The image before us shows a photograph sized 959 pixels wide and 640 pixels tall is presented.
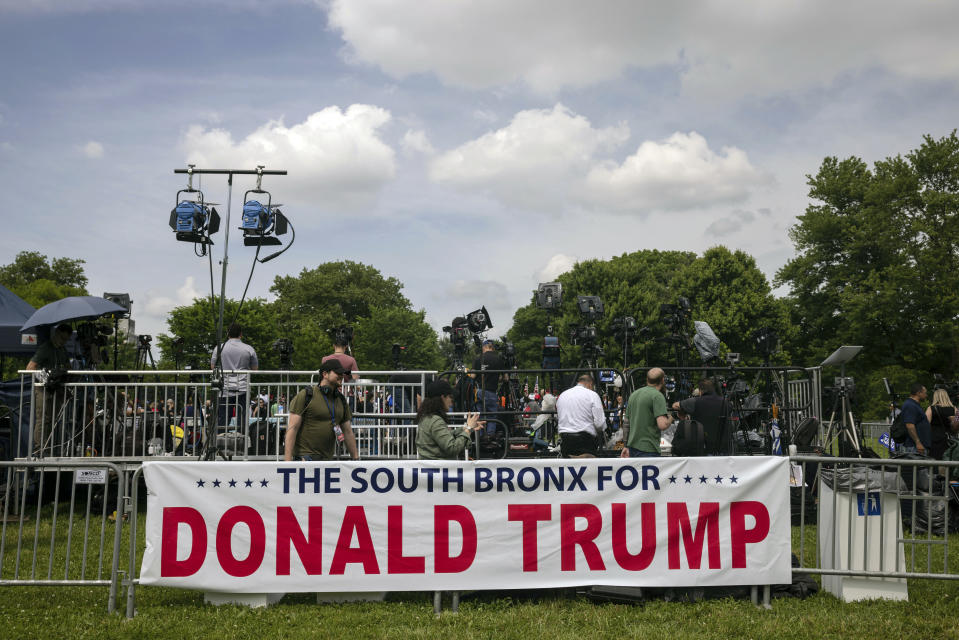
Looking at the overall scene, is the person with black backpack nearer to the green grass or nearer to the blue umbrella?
the green grass

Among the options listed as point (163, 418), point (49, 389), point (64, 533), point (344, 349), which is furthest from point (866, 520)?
point (49, 389)

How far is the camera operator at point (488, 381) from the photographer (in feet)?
36.7

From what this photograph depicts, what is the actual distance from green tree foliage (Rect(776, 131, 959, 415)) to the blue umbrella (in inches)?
1230

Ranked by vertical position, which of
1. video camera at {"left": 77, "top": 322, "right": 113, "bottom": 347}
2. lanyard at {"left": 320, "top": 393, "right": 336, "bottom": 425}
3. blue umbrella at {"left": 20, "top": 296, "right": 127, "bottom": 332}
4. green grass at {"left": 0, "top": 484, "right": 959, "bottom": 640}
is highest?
blue umbrella at {"left": 20, "top": 296, "right": 127, "bottom": 332}

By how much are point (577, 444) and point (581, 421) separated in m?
0.27

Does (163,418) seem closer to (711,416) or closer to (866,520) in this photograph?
(711,416)

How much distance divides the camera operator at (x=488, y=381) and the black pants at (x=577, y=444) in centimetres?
194

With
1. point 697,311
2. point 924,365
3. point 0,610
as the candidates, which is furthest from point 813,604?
point 697,311

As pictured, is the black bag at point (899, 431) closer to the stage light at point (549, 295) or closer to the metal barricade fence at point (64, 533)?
the stage light at point (549, 295)

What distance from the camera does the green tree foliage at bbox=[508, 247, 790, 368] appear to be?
1674 inches

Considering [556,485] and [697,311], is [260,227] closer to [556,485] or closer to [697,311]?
[556,485]

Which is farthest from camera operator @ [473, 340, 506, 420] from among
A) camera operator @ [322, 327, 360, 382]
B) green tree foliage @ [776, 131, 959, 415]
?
green tree foliage @ [776, 131, 959, 415]

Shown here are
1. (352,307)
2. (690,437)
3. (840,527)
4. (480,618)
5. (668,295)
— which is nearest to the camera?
(480,618)

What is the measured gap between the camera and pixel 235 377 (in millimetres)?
10164
